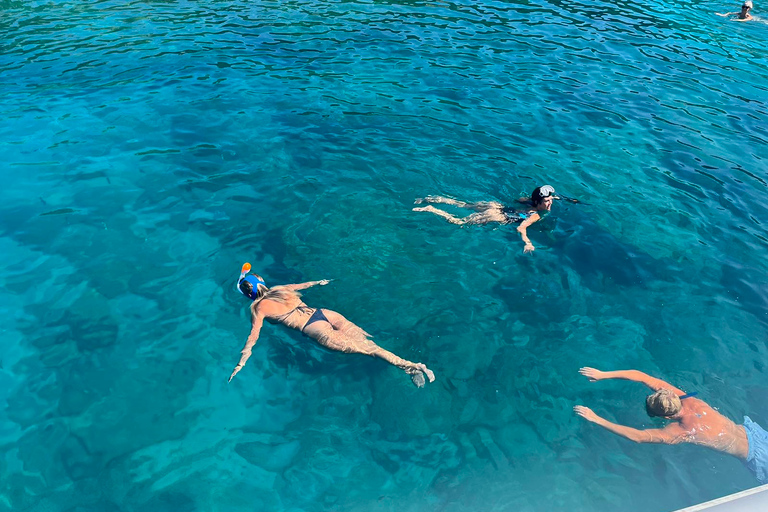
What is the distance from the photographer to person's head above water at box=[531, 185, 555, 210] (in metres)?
10.3

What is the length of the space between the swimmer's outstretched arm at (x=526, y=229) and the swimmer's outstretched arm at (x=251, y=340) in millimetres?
5344

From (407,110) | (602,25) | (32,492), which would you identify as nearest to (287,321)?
(32,492)

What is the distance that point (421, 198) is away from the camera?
38.3 feet

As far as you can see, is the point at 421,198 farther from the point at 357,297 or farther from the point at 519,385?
the point at 519,385

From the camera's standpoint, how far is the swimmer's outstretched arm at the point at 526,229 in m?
10.2

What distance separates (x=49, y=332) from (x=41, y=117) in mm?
8959

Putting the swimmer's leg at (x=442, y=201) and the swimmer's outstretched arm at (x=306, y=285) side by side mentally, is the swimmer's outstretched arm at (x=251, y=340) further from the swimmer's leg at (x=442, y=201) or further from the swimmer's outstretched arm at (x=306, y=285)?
the swimmer's leg at (x=442, y=201)

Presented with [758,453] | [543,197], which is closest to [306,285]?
[543,197]

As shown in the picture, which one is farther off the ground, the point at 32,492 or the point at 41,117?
the point at 41,117

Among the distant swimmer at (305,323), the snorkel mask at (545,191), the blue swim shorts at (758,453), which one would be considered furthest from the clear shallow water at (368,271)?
the snorkel mask at (545,191)

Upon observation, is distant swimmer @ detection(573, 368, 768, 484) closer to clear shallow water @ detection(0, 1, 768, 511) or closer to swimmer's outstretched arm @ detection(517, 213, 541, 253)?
clear shallow water @ detection(0, 1, 768, 511)

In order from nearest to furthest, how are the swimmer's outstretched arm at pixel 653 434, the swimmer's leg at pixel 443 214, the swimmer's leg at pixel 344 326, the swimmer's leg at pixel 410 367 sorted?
the swimmer's outstretched arm at pixel 653 434 < the swimmer's leg at pixel 410 367 < the swimmer's leg at pixel 344 326 < the swimmer's leg at pixel 443 214

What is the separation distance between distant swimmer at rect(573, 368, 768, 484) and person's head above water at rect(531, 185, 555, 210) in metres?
4.42

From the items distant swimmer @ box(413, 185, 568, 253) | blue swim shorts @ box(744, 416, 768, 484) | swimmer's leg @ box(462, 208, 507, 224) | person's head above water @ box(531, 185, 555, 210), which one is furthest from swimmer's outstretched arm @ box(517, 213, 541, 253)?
blue swim shorts @ box(744, 416, 768, 484)
